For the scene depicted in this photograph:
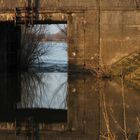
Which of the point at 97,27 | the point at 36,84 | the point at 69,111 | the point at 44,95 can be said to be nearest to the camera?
the point at 69,111

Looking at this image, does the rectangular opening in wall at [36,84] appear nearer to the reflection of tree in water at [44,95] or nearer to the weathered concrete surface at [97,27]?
the reflection of tree in water at [44,95]

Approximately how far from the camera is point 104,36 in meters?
25.7

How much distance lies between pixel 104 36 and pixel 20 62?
7.87 metres

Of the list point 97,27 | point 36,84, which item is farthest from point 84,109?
point 97,27

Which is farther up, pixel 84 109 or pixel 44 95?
pixel 84 109

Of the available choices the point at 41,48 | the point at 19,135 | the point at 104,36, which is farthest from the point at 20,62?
the point at 19,135

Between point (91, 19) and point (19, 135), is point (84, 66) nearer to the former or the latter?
point (91, 19)

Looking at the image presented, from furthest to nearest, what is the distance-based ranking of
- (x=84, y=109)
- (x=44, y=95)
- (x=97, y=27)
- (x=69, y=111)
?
(x=97, y=27) → (x=44, y=95) → (x=84, y=109) → (x=69, y=111)

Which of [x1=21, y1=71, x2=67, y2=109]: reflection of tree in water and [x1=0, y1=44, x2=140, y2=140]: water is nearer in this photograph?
[x1=0, y1=44, x2=140, y2=140]: water

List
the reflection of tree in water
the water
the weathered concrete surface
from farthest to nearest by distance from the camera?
the weathered concrete surface, the reflection of tree in water, the water

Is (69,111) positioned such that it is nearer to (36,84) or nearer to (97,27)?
(36,84)

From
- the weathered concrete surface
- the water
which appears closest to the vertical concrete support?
→ the water

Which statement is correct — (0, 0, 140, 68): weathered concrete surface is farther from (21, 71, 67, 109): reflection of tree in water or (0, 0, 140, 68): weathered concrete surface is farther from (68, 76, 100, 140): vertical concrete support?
(68, 76, 100, 140): vertical concrete support

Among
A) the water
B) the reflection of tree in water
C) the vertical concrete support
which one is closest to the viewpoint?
the water
